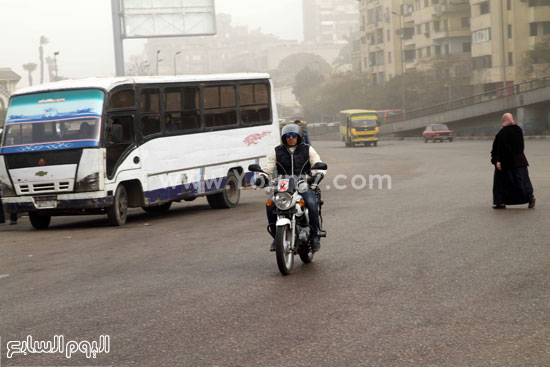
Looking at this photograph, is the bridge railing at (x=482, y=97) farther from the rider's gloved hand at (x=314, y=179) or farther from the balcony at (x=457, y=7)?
the rider's gloved hand at (x=314, y=179)

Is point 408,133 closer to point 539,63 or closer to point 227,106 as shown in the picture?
point 539,63

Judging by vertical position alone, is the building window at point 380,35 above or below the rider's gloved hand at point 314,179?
above

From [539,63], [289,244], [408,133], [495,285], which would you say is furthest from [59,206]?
[408,133]

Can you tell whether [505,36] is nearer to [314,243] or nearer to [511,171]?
[511,171]

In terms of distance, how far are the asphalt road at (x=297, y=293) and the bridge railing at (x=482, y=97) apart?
45356 mm

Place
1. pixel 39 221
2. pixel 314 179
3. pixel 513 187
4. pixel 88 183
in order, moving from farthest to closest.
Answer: pixel 39 221 → pixel 88 183 → pixel 513 187 → pixel 314 179

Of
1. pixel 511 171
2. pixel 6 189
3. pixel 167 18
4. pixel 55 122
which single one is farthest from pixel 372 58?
pixel 6 189

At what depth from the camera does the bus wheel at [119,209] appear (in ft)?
53.9

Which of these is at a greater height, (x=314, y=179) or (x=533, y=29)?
(x=533, y=29)

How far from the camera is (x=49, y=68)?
188 metres

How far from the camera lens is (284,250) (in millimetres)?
9234

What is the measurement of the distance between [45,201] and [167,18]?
1784cm

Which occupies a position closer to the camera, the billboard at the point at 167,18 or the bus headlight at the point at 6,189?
the bus headlight at the point at 6,189

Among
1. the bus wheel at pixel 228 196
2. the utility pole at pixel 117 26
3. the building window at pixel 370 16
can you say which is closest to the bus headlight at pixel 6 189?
the bus wheel at pixel 228 196
